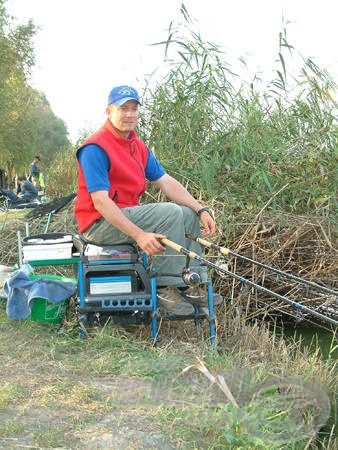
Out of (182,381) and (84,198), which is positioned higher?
(84,198)

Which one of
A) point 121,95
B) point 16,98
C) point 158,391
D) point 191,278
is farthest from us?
point 16,98

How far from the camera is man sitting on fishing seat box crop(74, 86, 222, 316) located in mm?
3824

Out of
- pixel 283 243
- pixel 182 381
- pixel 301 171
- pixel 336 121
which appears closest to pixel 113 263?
pixel 182 381

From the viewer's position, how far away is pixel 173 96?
613cm

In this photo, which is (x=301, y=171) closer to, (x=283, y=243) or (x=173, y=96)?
(x=283, y=243)

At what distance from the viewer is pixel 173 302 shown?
12.3 feet

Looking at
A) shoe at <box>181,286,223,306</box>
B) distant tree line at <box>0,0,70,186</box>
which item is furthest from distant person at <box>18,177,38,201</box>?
shoe at <box>181,286,223,306</box>

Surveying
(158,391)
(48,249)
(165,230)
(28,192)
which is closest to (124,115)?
(165,230)

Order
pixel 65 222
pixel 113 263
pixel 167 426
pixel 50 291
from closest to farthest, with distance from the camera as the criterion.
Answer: pixel 167 426
pixel 113 263
pixel 50 291
pixel 65 222

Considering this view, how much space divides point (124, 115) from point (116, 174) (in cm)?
38

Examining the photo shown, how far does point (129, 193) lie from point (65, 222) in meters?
2.24

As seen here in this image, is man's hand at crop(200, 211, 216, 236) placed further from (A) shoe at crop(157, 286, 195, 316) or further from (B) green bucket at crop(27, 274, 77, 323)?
(B) green bucket at crop(27, 274, 77, 323)

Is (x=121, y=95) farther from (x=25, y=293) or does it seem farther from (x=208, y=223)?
(x=25, y=293)

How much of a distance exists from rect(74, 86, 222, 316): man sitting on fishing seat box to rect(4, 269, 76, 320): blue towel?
1.40ft
